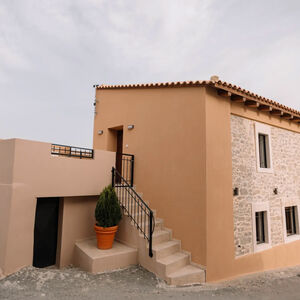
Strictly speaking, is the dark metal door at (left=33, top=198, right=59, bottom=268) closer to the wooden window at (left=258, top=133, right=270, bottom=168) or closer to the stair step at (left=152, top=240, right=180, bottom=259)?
the stair step at (left=152, top=240, right=180, bottom=259)

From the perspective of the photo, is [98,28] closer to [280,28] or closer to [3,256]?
[280,28]

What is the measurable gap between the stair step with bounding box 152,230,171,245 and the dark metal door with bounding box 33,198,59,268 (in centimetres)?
290

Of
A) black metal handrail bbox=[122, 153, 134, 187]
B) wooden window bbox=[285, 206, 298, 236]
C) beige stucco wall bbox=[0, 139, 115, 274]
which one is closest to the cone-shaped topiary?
beige stucco wall bbox=[0, 139, 115, 274]

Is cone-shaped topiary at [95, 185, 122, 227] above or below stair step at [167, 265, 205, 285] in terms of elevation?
above

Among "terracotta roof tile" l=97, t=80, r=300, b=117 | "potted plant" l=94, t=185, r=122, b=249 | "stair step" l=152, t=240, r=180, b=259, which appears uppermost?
"terracotta roof tile" l=97, t=80, r=300, b=117

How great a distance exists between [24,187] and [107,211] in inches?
81.3

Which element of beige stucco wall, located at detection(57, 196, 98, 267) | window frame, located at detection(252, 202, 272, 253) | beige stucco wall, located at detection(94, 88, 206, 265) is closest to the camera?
beige stucco wall, located at detection(94, 88, 206, 265)

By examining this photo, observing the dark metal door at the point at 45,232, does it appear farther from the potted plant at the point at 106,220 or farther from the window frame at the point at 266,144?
the window frame at the point at 266,144

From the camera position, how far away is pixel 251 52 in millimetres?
10523

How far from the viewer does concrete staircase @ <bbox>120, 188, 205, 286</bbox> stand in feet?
14.3

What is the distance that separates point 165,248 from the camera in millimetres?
4906

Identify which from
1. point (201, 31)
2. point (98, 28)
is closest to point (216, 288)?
point (201, 31)

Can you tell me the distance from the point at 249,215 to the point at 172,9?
25.9 feet

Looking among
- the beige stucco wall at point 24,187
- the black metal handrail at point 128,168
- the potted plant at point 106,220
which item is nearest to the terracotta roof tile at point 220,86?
the black metal handrail at point 128,168
